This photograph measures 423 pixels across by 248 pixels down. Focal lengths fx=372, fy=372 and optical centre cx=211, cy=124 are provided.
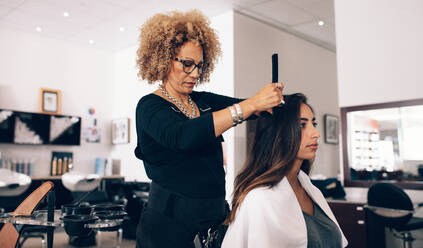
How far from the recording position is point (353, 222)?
2941 mm

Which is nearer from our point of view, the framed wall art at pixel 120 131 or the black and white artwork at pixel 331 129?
the black and white artwork at pixel 331 129

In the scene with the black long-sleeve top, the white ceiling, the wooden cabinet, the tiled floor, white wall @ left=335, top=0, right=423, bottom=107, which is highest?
the white ceiling

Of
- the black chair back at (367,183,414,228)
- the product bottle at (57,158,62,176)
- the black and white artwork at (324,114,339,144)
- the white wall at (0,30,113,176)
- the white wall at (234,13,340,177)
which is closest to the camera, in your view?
A: the black chair back at (367,183,414,228)

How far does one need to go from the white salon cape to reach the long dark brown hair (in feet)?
0.18

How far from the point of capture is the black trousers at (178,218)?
44.7 inches

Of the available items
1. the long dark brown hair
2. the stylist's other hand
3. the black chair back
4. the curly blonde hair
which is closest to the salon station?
the black chair back

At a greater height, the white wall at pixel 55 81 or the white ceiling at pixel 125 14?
the white ceiling at pixel 125 14

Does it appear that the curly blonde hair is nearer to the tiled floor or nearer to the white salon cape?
the white salon cape

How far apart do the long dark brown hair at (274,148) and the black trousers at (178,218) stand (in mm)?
162

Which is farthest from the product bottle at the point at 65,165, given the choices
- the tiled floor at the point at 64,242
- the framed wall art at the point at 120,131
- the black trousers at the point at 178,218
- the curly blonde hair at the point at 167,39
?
the black trousers at the point at 178,218

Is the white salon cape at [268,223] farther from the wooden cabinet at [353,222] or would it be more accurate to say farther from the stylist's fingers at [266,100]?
the wooden cabinet at [353,222]

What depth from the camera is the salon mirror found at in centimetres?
306

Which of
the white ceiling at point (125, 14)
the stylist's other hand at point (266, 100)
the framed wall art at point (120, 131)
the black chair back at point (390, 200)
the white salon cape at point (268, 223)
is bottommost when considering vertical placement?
the black chair back at point (390, 200)

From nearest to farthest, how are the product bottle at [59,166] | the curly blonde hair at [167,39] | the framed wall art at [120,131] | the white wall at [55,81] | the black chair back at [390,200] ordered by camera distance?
the curly blonde hair at [167,39] → the black chair back at [390,200] → the white wall at [55,81] → the product bottle at [59,166] → the framed wall art at [120,131]
